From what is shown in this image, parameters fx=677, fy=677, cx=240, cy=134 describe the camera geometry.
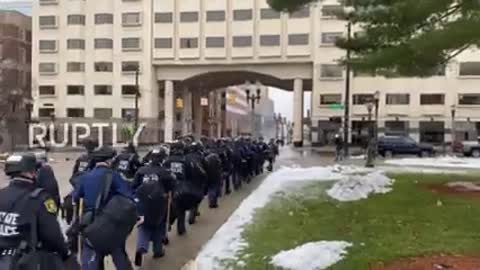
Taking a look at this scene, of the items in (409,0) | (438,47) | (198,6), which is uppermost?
(198,6)

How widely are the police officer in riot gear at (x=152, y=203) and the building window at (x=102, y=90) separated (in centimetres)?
7504

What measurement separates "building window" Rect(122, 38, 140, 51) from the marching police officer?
75569 mm

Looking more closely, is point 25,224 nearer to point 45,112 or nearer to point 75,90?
point 75,90

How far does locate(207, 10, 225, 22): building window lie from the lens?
79.0m

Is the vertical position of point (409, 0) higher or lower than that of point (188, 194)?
higher

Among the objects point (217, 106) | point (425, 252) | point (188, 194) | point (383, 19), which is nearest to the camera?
point (425, 252)

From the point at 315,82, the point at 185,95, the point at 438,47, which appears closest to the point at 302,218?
the point at 438,47

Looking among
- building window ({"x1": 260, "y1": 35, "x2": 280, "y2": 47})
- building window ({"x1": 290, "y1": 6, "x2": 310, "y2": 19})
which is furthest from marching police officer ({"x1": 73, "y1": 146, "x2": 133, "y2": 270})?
building window ({"x1": 260, "y1": 35, "x2": 280, "y2": 47})

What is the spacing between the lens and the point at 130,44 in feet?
270

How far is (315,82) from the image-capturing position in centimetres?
7569

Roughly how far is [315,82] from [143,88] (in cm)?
2065

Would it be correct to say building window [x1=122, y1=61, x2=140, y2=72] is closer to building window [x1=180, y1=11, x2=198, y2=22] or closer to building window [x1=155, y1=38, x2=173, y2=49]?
building window [x1=155, y1=38, x2=173, y2=49]

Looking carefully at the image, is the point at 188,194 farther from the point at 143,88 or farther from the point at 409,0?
the point at 143,88

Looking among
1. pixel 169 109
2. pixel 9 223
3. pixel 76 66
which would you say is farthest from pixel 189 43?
pixel 9 223
